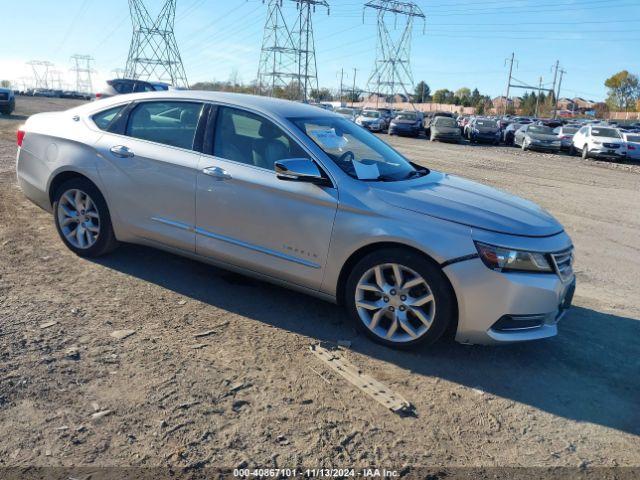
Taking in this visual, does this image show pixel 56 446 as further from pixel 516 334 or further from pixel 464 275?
pixel 516 334

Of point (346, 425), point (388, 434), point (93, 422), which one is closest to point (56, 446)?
point (93, 422)

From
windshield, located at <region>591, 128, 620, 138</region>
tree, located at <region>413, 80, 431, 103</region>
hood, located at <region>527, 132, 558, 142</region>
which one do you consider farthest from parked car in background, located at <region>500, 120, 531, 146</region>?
tree, located at <region>413, 80, 431, 103</region>

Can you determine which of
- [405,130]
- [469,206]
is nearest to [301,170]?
[469,206]

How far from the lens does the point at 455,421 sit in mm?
3148

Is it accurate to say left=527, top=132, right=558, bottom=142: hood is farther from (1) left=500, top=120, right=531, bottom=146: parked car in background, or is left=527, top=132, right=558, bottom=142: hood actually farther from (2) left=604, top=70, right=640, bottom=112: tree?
(2) left=604, top=70, right=640, bottom=112: tree

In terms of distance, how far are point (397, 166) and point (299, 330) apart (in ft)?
5.53

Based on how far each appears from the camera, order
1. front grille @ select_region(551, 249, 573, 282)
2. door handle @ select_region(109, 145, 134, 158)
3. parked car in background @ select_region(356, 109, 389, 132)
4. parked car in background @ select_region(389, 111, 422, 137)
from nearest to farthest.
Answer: front grille @ select_region(551, 249, 573, 282) → door handle @ select_region(109, 145, 134, 158) → parked car in background @ select_region(389, 111, 422, 137) → parked car in background @ select_region(356, 109, 389, 132)

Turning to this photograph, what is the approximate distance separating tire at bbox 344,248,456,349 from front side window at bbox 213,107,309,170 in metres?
1.02

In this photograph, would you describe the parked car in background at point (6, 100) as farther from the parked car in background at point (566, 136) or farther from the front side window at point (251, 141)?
the parked car in background at point (566, 136)

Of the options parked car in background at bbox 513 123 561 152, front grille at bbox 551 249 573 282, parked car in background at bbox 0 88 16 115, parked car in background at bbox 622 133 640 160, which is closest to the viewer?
front grille at bbox 551 249 573 282

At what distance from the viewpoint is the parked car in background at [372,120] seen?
38219 millimetres

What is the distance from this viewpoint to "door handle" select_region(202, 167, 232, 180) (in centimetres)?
437

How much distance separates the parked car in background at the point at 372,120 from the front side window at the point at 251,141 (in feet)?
111

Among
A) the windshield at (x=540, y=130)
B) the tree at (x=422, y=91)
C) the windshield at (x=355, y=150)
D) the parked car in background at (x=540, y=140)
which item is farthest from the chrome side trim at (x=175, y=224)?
the tree at (x=422, y=91)
